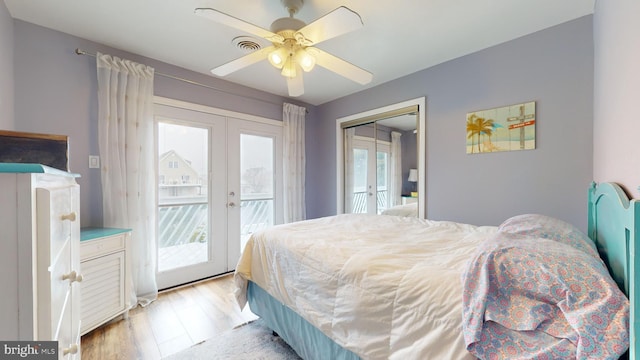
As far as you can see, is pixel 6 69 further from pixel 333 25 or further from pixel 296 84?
pixel 333 25

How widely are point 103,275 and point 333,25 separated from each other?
2428 mm

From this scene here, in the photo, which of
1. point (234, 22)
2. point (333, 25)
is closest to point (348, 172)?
point (333, 25)

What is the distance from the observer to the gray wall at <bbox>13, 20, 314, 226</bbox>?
2.00 m

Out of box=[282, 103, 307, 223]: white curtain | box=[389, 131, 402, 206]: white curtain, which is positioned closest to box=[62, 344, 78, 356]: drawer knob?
box=[282, 103, 307, 223]: white curtain

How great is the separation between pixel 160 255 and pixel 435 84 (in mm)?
3395

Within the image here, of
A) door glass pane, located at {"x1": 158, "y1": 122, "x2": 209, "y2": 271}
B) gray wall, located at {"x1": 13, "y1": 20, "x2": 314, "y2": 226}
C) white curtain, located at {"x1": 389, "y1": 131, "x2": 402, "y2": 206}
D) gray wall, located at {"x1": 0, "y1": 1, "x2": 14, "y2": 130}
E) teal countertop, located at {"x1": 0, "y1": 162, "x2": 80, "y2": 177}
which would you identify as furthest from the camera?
white curtain, located at {"x1": 389, "y1": 131, "x2": 402, "y2": 206}

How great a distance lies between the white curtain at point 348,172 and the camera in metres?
3.71

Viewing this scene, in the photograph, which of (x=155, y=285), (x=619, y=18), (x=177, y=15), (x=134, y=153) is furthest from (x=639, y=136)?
(x=155, y=285)

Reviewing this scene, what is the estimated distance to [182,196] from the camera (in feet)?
9.39

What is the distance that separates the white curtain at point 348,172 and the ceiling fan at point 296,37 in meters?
1.77

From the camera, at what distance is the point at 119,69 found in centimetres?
231

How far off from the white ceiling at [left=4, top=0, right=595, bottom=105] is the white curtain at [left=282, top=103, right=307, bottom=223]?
1.25m

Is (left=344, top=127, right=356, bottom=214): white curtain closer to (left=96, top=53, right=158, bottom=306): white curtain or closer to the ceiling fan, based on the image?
the ceiling fan

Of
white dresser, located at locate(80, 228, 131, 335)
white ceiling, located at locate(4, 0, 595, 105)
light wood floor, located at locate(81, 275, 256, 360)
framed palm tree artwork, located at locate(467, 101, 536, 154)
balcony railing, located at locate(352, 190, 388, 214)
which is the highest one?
white ceiling, located at locate(4, 0, 595, 105)
